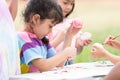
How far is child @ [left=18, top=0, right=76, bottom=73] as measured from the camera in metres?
1.55

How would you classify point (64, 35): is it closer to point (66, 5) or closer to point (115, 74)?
point (66, 5)

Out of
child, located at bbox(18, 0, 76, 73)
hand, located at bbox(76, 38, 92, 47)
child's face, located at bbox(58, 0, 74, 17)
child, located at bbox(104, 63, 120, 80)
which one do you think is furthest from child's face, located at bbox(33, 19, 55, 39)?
child, located at bbox(104, 63, 120, 80)

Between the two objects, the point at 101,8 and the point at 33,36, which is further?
the point at 101,8

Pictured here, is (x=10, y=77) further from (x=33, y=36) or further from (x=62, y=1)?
(x=62, y=1)

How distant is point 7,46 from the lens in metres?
1.40

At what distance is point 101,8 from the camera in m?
7.52

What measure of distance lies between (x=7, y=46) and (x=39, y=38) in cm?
26

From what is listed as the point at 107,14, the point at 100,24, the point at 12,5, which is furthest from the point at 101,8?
the point at 12,5

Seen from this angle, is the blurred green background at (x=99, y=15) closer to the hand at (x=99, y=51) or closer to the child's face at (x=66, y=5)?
the child's face at (x=66, y=5)

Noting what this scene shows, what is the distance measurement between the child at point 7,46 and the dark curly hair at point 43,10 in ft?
0.77

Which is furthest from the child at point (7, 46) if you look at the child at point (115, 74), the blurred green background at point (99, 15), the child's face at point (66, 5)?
the blurred green background at point (99, 15)

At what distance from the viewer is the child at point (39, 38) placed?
5.09 ft

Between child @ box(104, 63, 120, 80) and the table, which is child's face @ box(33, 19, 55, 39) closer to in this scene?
the table

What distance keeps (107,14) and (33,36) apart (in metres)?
5.64
